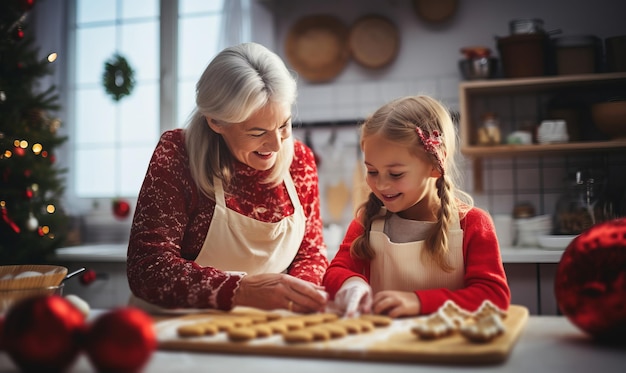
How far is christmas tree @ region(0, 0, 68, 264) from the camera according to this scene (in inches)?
98.6

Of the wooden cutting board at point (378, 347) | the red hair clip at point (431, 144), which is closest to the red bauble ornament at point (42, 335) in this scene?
the wooden cutting board at point (378, 347)

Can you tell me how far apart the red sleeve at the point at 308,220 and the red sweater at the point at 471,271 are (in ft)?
0.37

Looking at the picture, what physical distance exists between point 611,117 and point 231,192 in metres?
1.86

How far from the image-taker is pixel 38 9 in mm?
3641

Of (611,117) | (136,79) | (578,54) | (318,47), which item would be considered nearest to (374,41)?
(318,47)

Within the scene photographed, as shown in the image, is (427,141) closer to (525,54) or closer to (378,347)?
(378,347)

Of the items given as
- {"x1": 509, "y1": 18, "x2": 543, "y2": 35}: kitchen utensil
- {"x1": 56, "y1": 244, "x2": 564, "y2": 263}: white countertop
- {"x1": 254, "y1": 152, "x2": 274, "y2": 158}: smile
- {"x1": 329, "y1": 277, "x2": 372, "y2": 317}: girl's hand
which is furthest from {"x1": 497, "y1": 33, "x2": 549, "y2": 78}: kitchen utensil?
{"x1": 329, "y1": 277, "x2": 372, "y2": 317}: girl's hand

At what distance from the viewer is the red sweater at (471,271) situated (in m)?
1.14

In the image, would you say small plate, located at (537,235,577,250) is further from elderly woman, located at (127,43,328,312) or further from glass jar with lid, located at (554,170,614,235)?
elderly woman, located at (127,43,328,312)

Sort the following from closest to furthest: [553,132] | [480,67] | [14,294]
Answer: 1. [14,294]
2. [553,132]
3. [480,67]

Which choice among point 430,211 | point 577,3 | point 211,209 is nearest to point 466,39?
point 577,3

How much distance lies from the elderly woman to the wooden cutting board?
15.3 inches

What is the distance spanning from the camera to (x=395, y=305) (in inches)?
41.8

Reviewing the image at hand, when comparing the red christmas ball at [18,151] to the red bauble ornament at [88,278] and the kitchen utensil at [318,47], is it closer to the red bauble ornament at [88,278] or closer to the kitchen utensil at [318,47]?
the red bauble ornament at [88,278]
